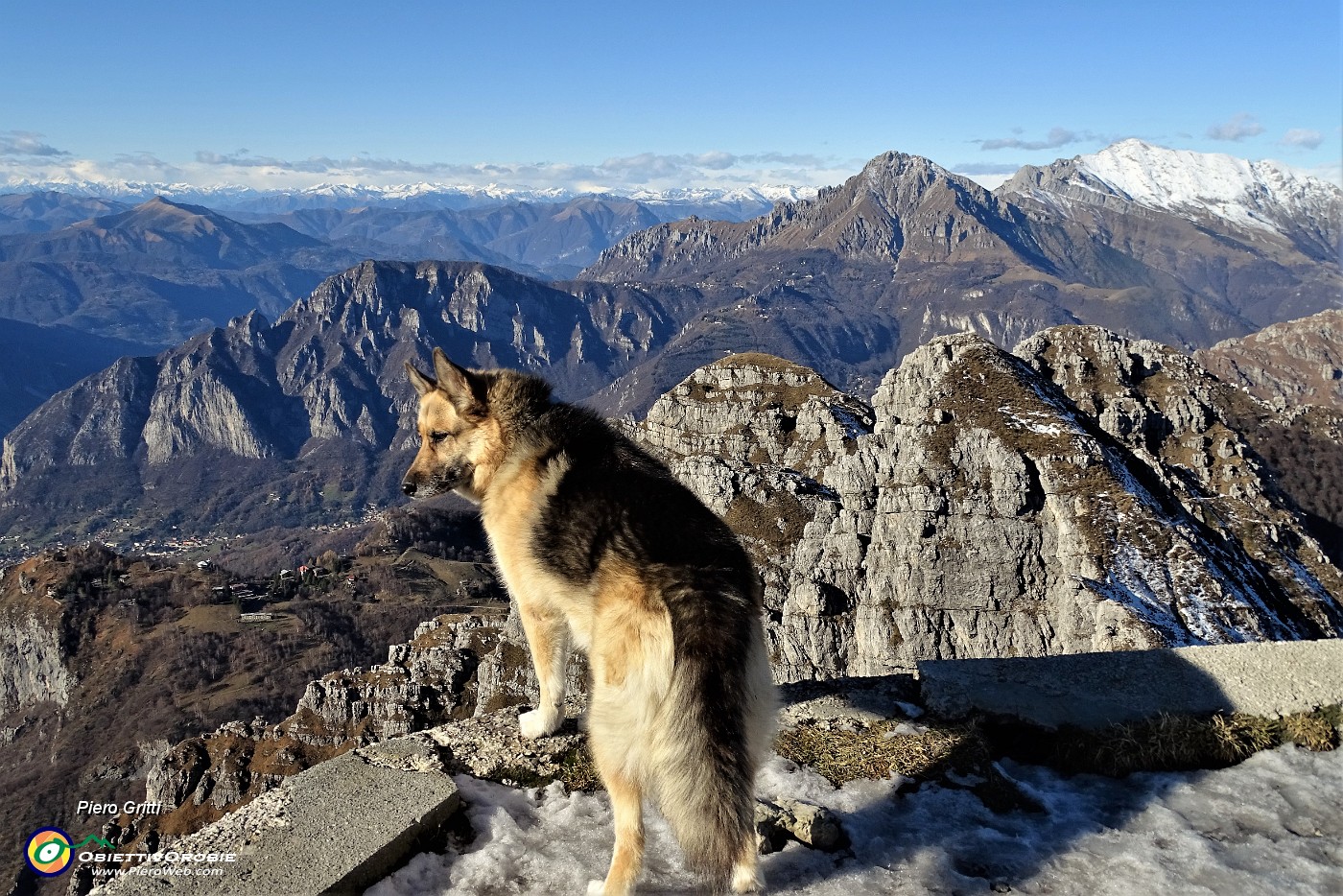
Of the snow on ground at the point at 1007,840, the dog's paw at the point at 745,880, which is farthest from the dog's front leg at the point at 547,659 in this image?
the dog's paw at the point at 745,880

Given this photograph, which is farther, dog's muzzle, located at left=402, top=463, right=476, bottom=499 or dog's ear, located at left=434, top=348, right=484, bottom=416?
dog's muzzle, located at left=402, top=463, right=476, bottom=499

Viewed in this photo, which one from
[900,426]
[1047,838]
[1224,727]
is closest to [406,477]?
[1047,838]

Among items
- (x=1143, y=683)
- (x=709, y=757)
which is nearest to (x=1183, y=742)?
(x=1143, y=683)

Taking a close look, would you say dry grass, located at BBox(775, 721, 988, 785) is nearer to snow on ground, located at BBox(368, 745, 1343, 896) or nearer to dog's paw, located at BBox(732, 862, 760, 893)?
snow on ground, located at BBox(368, 745, 1343, 896)

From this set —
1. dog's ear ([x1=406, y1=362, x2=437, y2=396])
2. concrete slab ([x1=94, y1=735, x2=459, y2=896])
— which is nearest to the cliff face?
concrete slab ([x1=94, y1=735, x2=459, y2=896])

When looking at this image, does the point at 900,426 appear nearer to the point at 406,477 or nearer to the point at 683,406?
the point at 683,406

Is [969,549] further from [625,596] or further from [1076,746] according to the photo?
[625,596]

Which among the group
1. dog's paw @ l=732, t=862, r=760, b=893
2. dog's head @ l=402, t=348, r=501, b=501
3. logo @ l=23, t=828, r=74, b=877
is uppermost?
dog's head @ l=402, t=348, r=501, b=501
